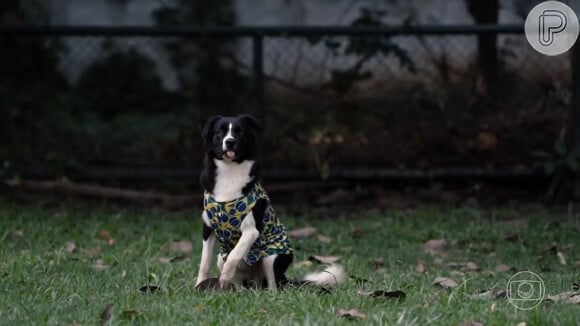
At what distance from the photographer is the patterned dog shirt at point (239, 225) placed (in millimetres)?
5129

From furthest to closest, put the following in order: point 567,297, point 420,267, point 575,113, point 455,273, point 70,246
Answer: point 575,113
point 70,246
point 420,267
point 455,273
point 567,297

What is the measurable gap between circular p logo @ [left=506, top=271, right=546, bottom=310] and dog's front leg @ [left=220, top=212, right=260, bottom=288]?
1.29m

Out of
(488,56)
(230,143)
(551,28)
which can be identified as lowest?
(230,143)

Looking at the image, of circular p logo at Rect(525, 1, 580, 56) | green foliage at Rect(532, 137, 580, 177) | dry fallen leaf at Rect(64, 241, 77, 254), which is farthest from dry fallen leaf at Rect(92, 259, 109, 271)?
circular p logo at Rect(525, 1, 580, 56)

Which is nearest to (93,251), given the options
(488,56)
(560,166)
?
(560,166)

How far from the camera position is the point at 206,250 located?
5.31 m

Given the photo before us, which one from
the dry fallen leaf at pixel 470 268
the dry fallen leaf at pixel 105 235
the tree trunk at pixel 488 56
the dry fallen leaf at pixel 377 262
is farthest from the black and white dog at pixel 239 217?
the tree trunk at pixel 488 56

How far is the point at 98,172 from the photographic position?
927 centimetres

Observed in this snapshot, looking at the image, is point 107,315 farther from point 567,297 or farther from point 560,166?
point 560,166

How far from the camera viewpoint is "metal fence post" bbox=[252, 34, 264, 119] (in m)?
9.22

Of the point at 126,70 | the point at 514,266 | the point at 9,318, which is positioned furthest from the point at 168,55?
the point at 9,318

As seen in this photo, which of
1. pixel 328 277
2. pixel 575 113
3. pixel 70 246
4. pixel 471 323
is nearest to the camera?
pixel 471 323

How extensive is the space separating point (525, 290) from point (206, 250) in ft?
5.38

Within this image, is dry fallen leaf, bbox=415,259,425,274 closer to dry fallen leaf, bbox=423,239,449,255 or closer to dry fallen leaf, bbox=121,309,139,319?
dry fallen leaf, bbox=423,239,449,255
